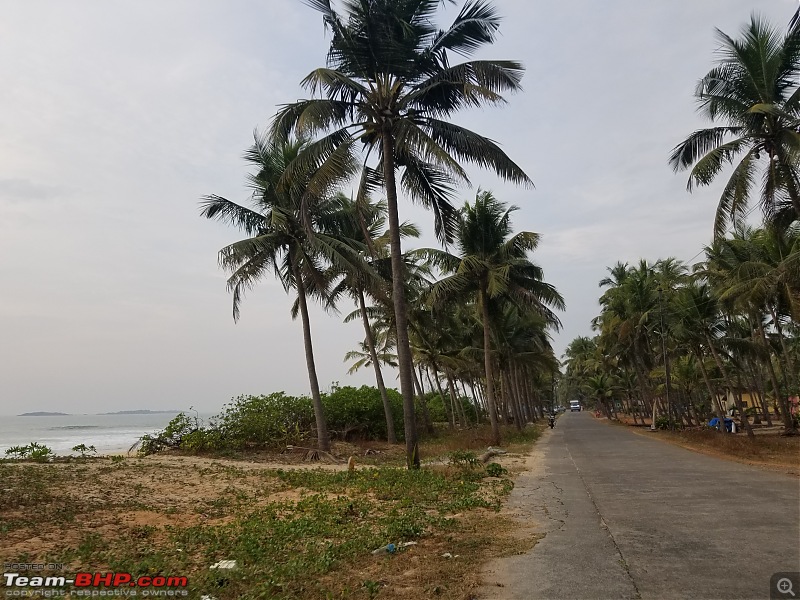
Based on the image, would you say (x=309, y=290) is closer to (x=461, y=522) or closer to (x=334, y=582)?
(x=461, y=522)

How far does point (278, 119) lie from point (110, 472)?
912 centimetres

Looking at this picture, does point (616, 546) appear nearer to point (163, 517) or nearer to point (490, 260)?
point (163, 517)

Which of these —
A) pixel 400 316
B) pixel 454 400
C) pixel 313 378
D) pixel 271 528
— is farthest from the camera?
pixel 454 400

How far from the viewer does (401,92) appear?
533 inches

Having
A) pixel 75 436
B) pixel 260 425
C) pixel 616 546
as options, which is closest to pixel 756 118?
pixel 616 546

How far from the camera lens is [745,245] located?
816 inches

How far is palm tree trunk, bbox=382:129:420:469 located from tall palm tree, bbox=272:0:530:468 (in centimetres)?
2

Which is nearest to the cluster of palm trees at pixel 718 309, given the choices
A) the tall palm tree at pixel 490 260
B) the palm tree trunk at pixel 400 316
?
the tall palm tree at pixel 490 260

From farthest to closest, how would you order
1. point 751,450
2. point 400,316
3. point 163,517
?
point 751,450, point 400,316, point 163,517

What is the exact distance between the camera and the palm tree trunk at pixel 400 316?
505 inches

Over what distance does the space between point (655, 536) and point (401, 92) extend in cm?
1121

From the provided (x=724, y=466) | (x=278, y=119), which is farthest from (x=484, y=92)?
(x=724, y=466)

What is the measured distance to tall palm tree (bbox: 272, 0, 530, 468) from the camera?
12.7m

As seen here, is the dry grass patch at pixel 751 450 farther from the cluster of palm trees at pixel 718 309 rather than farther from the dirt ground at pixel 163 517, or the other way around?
the dirt ground at pixel 163 517
